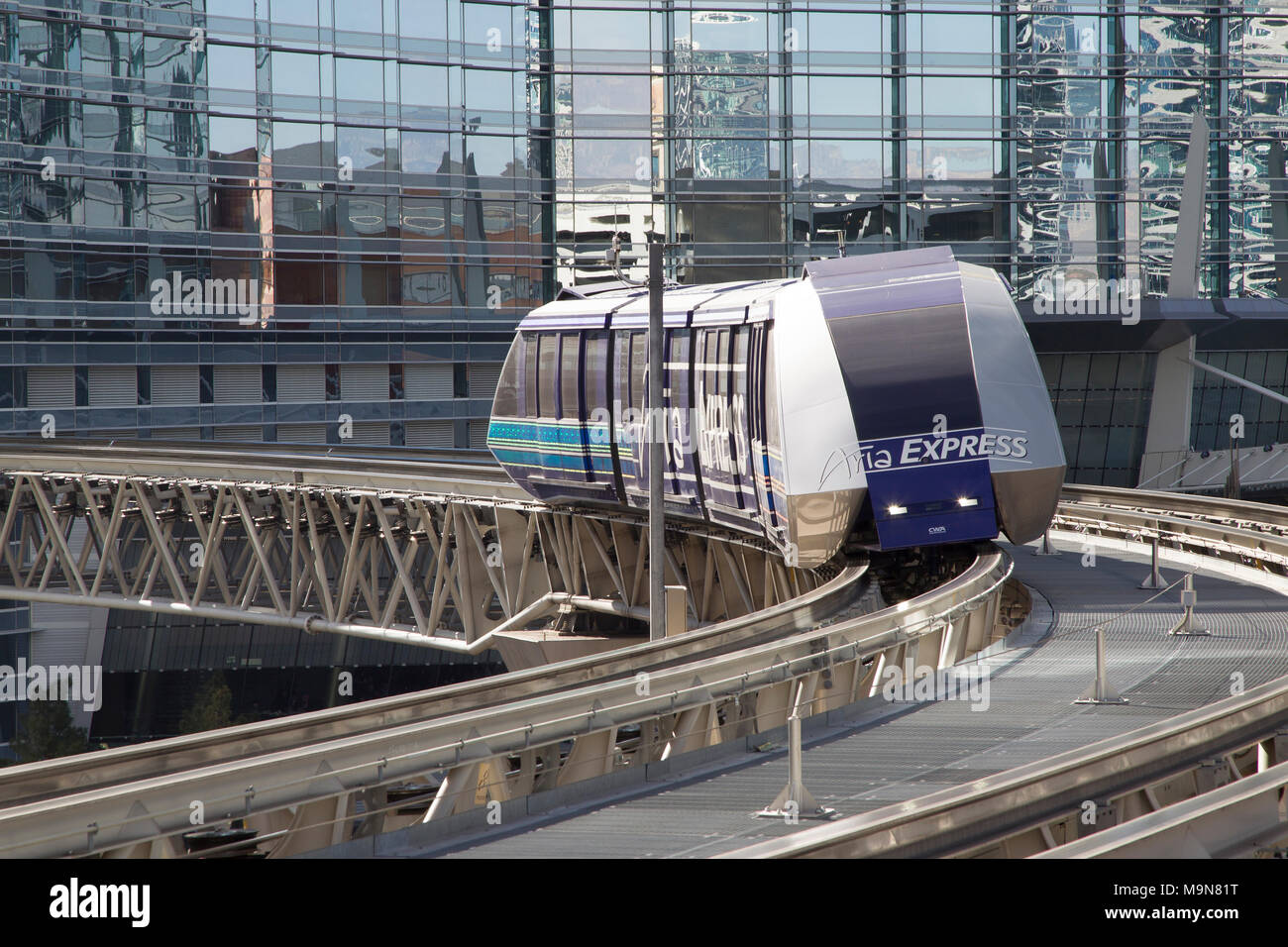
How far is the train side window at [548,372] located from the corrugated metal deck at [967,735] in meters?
9.79

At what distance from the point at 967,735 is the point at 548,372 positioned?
14.5 metres

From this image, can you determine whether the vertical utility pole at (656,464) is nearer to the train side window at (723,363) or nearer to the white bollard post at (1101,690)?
the train side window at (723,363)

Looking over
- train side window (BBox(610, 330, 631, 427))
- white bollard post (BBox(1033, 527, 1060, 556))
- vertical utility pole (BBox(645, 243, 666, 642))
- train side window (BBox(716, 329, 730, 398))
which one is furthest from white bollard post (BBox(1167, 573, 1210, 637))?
train side window (BBox(610, 330, 631, 427))

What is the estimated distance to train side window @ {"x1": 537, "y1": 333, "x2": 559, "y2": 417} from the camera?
24922 mm

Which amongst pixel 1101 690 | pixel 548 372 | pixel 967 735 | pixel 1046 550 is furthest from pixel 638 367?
pixel 967 735

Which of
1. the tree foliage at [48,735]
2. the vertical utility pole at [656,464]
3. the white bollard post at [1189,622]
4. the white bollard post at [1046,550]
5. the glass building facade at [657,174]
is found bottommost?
the tree foliage at [48,735]

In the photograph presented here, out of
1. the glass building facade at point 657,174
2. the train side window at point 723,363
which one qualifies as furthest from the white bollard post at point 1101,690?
the glass building facade at point 657,174

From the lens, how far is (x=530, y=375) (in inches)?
1024

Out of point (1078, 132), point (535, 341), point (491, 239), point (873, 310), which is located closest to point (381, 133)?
point (491, 239)

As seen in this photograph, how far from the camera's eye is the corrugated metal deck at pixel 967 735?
30.6ft

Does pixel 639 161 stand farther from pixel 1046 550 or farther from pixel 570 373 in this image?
pixel 1046 550

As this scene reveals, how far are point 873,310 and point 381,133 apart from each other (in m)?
35.6

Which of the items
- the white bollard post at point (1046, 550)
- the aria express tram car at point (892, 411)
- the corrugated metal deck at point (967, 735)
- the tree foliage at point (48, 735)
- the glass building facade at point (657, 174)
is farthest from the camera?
the glass building facade at point (657, 174)
